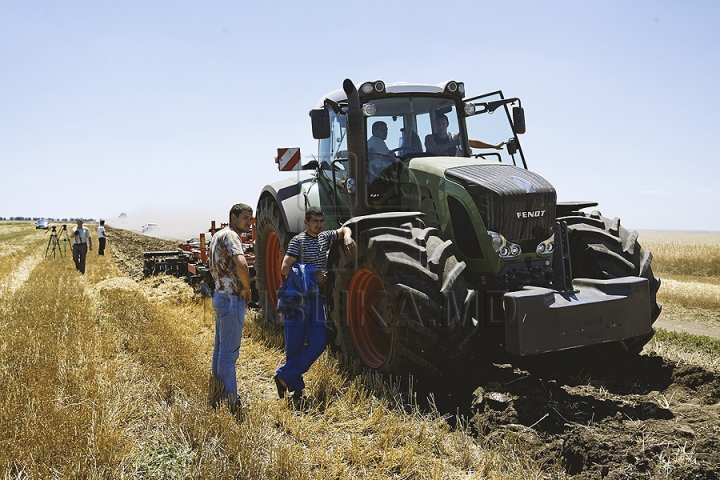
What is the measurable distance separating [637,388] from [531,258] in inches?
56.1

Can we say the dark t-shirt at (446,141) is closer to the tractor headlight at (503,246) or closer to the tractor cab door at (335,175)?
the tractor cab door at (335,175)

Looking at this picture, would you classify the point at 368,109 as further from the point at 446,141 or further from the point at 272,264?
the point at 272,264

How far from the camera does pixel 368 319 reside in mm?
5457

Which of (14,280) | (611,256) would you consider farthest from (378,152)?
(14,280)

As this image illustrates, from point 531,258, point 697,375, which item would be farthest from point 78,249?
point 697,375

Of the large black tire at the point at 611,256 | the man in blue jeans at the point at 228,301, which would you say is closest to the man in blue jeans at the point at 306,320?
the man in blue jeans at the point at 228,301

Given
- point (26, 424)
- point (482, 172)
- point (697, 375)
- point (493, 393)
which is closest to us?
point (26, 424)

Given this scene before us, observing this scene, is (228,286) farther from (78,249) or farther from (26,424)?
(78,249)

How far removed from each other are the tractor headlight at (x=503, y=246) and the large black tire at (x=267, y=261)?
11.6ft

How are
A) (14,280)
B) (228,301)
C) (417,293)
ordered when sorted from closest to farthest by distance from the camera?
(417,293), (228,301), (14,280)

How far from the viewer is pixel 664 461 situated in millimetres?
3459

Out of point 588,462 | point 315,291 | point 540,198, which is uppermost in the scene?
point 540,198

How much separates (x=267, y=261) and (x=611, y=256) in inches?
183

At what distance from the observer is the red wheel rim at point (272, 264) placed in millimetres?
7942
